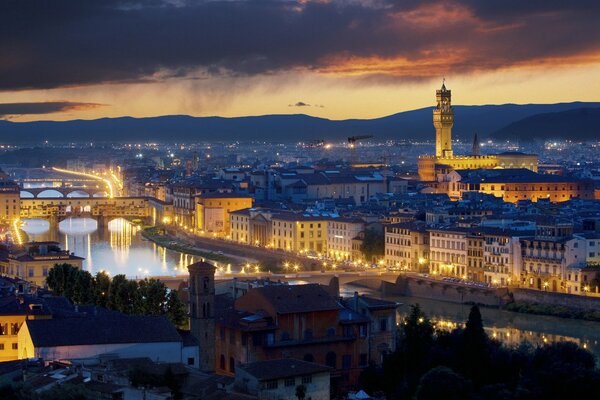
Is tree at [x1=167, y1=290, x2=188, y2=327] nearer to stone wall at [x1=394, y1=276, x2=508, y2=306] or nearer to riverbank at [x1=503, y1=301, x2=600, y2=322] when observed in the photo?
riverbank at [x1=503, y1=301, x2=600, y2=322]

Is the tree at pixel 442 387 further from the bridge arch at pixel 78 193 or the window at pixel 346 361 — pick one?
the bridge arch at pixel 78 193

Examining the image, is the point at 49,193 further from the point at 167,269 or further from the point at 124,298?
Answer: the point at 124,298

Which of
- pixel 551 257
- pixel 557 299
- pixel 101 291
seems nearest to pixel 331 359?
pixel 101 291

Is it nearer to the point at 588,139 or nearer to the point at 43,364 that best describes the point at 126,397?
the point at 43,364

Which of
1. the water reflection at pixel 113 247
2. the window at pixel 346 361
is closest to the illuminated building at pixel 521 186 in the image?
the water reflection at pixel 113 247

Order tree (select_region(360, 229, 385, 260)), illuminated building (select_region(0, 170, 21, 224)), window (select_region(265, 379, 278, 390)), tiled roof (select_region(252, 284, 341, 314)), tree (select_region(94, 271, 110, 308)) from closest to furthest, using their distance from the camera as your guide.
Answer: window (select_region(265, 379, 278, 390)) < tiled roof (select_region(252, 284, 341, 314)) < tree (select_region(94, 271, 110, 308)) < tree (select_region(360, 229, 385, 260)) < illuminated building (select_region(0, 170, 21, 224))

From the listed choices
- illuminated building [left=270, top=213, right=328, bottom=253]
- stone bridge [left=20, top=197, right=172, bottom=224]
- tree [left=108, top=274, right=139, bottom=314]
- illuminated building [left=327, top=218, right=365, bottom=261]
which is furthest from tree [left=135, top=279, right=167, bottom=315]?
stone bridge [left=20, top=197, right=172, bottom=224]
